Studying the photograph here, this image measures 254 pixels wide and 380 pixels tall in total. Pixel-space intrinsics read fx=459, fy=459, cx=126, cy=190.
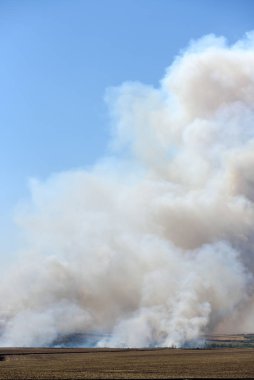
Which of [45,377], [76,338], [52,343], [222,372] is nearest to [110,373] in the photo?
[45,377]

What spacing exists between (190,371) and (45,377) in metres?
20.4

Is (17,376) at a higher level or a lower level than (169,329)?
lower

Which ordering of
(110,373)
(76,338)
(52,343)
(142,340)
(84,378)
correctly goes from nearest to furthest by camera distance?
(84,378)
(110,373)
(142,340)
(52,343)
(76,338)

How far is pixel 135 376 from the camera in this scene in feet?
185

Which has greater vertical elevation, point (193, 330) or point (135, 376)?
point (193, 330)

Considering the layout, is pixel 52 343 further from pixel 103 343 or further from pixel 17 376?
pixel 17 376

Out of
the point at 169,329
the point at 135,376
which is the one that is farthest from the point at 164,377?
the point at 169,329

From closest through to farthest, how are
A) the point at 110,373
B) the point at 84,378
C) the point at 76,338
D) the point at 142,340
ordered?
1. the point at 84,378
2. the point at 110,373
3. the point at 142,340
4. the point at 76,338

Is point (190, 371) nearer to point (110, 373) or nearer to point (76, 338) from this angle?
point (110, 373)

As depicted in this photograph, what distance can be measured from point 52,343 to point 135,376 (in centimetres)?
12951

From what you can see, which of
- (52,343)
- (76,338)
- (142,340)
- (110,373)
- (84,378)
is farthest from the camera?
(76,338)

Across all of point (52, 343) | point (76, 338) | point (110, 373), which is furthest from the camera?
point (76, 338)

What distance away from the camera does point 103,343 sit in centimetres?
17112

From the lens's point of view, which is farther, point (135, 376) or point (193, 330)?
point (193, 330)
